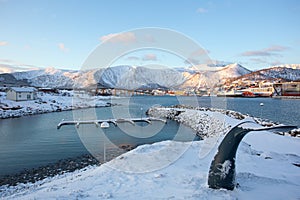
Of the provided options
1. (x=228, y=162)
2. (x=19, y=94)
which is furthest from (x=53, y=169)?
(x=19, y=94)

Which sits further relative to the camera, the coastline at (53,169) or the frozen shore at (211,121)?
the frozen shore at (211,121)

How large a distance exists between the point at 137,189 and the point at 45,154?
8.85m

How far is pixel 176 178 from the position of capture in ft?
18.2

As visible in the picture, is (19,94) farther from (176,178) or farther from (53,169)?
(176,178)

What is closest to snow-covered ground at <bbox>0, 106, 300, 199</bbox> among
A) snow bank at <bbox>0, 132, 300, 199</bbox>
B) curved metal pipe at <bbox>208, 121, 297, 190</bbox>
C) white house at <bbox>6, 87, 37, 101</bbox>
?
snow bank at <bbox>0, 132, 300, 199</bbox>

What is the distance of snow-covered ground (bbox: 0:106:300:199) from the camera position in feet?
15.1

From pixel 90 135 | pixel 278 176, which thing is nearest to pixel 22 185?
pixel 278 176

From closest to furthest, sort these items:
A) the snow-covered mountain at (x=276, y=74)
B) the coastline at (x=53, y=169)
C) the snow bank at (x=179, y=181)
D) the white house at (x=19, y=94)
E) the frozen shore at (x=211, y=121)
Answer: the snow bank at (x=179, y=181) → the coastline at (x=53, y=169) → the frozen shore at (x=211, y=121) → the white house at (x=19, y=94) → the snow-covered mountain at (x=276, y=74)

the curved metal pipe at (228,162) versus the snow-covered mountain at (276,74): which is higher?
the snow-covered mountain at (276,74)

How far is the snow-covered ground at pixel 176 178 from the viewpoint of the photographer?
4591 mm

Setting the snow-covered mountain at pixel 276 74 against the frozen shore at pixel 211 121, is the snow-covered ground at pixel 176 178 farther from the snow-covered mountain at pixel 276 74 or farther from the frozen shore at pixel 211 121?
the snow-covered mountain at pixel 276 74

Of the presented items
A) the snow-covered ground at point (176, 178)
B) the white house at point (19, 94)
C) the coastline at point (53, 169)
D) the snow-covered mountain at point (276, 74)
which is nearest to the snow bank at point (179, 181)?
the snow-covered ground at point (176, 178)

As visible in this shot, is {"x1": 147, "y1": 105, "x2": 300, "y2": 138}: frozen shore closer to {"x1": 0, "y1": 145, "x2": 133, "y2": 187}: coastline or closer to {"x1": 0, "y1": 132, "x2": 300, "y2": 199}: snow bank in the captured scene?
{"x1": 0, "y1": 132, "x2": 300, "y2": 199}: snow bank

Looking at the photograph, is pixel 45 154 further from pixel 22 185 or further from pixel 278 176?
pixel 278 176
